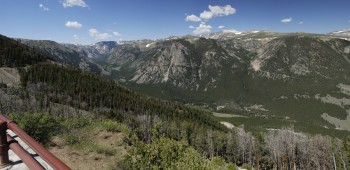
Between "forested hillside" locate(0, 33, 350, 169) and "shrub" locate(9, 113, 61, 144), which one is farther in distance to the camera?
"shrub" locate(9, 113, 61, 144)

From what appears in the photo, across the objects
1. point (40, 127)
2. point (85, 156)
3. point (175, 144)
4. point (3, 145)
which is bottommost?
point (85, 156)

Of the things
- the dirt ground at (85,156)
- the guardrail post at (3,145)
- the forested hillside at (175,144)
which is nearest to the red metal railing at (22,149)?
the guardrail post at (3,145)

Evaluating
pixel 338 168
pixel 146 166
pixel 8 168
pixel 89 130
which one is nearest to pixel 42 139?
pixel 89 130

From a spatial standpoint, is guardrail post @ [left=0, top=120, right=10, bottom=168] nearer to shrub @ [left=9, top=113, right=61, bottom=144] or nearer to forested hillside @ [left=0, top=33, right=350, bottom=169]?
forested hillside @ [left=0, top=33, right=350, bottom=169]

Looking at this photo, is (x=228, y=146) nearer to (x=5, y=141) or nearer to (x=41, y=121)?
(x=41, y=121)

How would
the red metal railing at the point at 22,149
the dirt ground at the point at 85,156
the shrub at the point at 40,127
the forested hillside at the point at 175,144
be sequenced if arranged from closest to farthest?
the red metal railing at the point at 22,149 → the forested hillside at the point at 175,144 → the dirt ground at the point at 85,156 → the shrub at the point at 40,127

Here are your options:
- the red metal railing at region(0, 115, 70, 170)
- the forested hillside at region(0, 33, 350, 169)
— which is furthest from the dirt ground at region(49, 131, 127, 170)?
the red metal railing at region(0, 115, 70, 170)

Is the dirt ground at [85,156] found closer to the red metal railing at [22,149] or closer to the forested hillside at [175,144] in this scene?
the forested hillside at [175,144]

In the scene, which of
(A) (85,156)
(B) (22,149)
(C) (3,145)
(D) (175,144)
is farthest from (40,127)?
(B) (22,149)

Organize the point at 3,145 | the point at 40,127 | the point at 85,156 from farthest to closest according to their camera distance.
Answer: the point at 40,127, the point at 85,156, the point at 3,145

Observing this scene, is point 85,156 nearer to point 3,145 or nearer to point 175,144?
point 175,144

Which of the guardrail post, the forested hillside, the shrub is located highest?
the guardrail post

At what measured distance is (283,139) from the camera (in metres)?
153

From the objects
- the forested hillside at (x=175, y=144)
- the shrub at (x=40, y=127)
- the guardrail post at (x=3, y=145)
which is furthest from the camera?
the shrub at (x=40, y=127)
